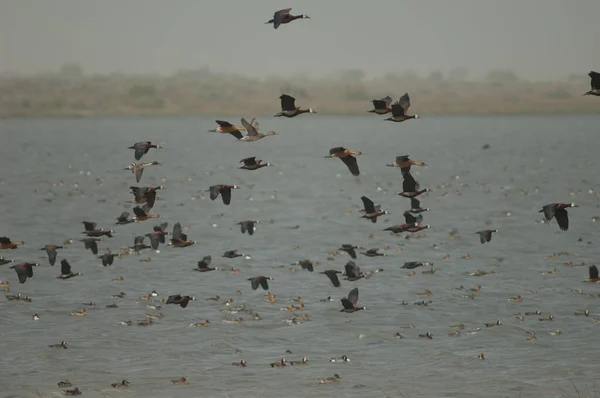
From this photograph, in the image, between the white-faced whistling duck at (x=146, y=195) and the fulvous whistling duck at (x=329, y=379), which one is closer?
the white-faced whistling duck at (x=146, y=195)

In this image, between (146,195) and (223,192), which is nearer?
(223,192)

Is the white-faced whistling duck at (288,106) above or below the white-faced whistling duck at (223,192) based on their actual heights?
above

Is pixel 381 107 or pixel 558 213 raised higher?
pixel 381 107

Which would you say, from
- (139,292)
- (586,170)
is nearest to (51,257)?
(139,292)

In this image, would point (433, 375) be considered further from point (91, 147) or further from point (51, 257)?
point (91, 147)

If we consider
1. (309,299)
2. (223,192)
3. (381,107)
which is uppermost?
(381,107)

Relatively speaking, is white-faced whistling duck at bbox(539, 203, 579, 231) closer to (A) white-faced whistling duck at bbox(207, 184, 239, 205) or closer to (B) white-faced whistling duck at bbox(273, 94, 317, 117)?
(B) white-faced whistling duck at bbox(273, 94, 317, 117)

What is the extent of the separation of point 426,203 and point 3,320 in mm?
28144

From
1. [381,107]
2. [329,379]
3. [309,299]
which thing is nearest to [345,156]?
[381,107]

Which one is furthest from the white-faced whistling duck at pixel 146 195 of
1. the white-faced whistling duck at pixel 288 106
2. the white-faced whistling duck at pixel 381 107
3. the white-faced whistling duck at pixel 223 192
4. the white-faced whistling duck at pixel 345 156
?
the white-faced whistling duck at pixel 381 107

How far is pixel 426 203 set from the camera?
54562 millimetres

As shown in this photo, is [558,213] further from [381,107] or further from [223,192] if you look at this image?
[223,192]

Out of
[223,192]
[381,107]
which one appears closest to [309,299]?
[223,192]

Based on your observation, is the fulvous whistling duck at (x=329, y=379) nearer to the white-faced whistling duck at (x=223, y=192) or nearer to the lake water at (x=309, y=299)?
the lake water at (x=309, y=299)
